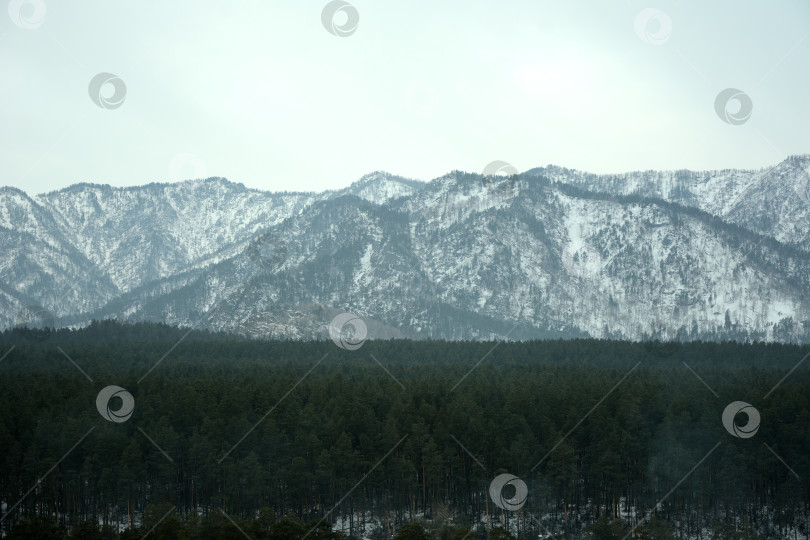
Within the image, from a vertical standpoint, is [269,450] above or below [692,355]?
below

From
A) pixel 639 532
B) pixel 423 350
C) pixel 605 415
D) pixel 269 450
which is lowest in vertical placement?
pixel 639 532

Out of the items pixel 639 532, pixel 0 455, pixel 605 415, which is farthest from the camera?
pixel 605 415

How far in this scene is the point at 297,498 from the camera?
88.6 metres

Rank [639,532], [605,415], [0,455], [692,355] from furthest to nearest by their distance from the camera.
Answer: [692,355]
[605,415]
[0,455]
[639,532]

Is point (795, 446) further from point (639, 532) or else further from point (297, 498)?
point (297, 498)

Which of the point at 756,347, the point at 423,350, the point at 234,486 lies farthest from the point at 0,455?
the point at 756,347

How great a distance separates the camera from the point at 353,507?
9206cm

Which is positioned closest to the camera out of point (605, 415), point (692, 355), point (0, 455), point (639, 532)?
point (639, 532)

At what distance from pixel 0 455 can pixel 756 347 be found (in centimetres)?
16055

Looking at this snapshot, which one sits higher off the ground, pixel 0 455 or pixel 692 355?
pixel 692 355

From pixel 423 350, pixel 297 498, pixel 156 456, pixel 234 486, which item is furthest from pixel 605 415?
pixel 423 350

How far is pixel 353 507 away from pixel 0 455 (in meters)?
37.8

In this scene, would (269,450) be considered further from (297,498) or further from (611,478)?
(611,478)

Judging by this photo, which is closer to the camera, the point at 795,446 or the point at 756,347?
the point at 795,446
